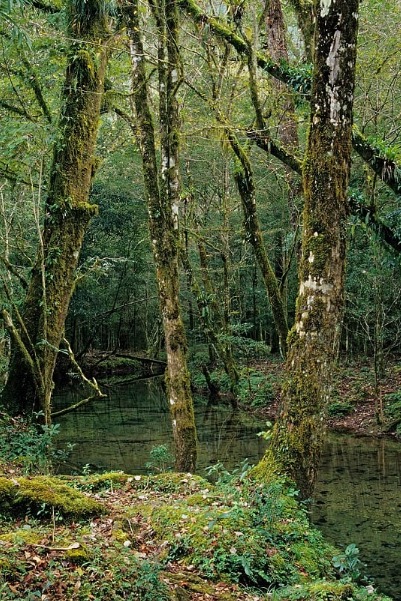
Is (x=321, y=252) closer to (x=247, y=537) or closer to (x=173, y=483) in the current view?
(x=247, y=537)

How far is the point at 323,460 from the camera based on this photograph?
13156mm

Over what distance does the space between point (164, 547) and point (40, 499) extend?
1175mm

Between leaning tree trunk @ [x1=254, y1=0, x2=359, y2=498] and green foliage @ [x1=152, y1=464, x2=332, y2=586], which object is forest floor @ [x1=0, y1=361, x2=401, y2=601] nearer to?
green foliage @ [x1=152, y1=464, x2=332, y2=586]

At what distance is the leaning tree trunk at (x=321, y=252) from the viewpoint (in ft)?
19.9

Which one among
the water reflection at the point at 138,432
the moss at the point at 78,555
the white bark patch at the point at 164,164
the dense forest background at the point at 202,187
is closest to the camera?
the moss at the point at 78,555

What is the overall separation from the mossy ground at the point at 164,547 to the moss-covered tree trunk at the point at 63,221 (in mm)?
3055

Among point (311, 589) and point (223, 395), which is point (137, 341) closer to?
point (223, 395)

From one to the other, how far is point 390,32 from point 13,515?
15.6 meters

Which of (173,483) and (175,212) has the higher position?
(175,212)

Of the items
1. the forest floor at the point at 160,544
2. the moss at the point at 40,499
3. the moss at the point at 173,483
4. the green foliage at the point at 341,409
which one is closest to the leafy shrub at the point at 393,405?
the green foliage at the point at 341,409

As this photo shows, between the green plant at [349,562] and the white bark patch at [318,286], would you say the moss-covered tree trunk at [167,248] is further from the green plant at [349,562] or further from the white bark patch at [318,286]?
the green plant at [349,562]

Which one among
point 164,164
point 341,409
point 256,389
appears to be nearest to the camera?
point 164,164

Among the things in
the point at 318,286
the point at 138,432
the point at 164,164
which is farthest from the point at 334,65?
the point at 138,432

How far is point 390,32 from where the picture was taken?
15.2m
